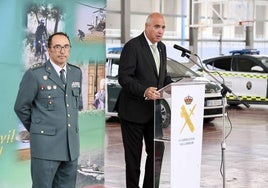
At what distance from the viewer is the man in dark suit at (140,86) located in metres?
5.74

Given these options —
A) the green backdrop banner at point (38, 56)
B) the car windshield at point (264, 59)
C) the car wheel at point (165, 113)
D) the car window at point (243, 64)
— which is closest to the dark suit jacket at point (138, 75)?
the car wheel at point (165, 113)

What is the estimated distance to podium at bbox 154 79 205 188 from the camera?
525cm

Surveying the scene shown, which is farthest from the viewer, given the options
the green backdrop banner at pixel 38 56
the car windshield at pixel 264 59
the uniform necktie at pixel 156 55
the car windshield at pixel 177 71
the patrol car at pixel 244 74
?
the car windshield at pixel 264 59

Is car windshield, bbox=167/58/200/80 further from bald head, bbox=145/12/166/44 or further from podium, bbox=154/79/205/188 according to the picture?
→ podium, bbox=154/79/205/188

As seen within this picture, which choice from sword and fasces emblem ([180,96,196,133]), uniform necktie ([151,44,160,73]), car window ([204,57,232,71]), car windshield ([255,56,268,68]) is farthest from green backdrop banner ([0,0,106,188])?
car window ([204,57,232,71])

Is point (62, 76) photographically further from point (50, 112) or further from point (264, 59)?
point (264, 59)

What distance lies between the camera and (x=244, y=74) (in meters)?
17.6

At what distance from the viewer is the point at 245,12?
21406 mm

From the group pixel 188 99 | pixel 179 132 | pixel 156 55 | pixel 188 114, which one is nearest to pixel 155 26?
pixel 156 55

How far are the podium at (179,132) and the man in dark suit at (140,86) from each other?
14cm

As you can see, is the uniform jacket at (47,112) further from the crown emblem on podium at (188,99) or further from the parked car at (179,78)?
the parked car at (179,78)

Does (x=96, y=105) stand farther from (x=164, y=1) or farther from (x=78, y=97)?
(x=164, y=1)

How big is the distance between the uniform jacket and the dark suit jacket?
142 centimetres

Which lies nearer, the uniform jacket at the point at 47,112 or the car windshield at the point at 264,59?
the uniform jacket at the point at 47,112
